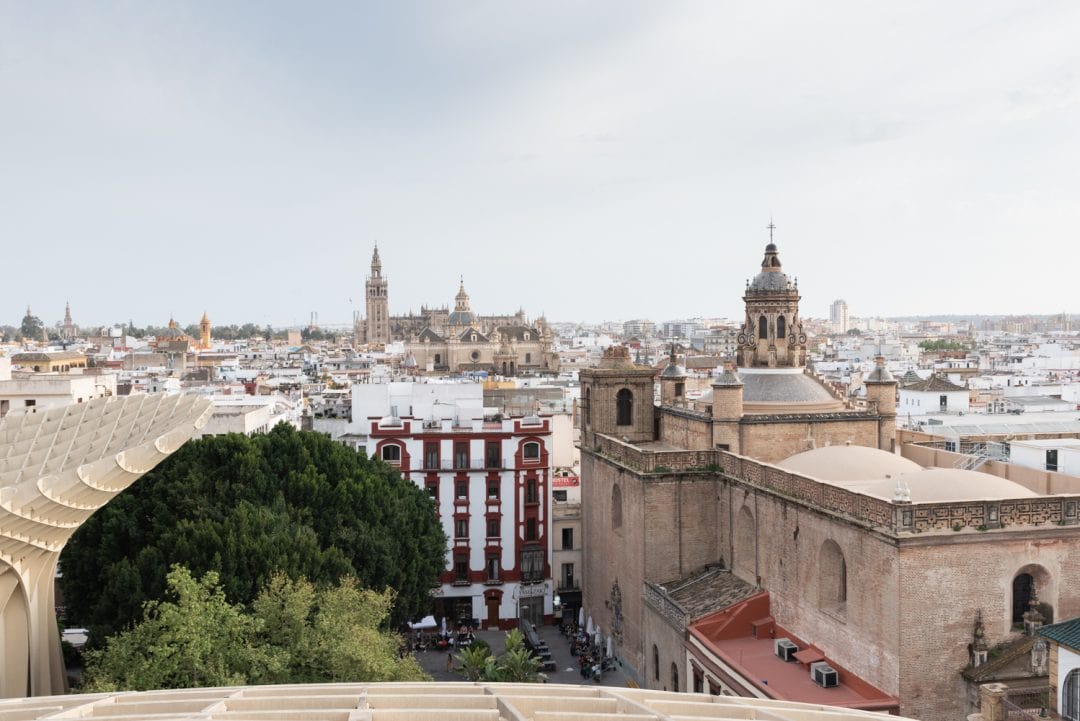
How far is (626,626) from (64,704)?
2298cm

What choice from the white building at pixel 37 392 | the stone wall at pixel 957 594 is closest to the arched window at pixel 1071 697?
the stone wall at pixel 957 594

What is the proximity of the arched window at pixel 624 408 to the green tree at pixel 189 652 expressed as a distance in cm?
1985

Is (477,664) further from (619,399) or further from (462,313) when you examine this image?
(462,313)

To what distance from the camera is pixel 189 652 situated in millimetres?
20875

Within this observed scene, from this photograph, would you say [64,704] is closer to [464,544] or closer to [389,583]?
[389,583]

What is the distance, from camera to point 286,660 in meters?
21.4

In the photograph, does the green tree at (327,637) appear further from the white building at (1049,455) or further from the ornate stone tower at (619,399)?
the white building at (1049,455)

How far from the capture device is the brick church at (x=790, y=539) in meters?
22.8

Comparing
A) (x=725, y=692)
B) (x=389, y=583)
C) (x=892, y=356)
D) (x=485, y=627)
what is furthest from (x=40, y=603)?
(x=892, y=356)

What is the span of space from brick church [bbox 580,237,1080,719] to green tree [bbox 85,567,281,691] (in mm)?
11705

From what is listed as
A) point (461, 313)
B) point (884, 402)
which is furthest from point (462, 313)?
point (884, 402)

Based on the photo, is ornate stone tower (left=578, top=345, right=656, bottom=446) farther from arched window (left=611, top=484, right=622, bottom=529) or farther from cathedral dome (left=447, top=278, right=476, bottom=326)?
cathedral dome (left=447, top=278, right=476, bottom=326)

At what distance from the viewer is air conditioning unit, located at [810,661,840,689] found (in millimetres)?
24203

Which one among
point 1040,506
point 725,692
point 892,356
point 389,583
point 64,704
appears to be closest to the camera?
point 64,704
